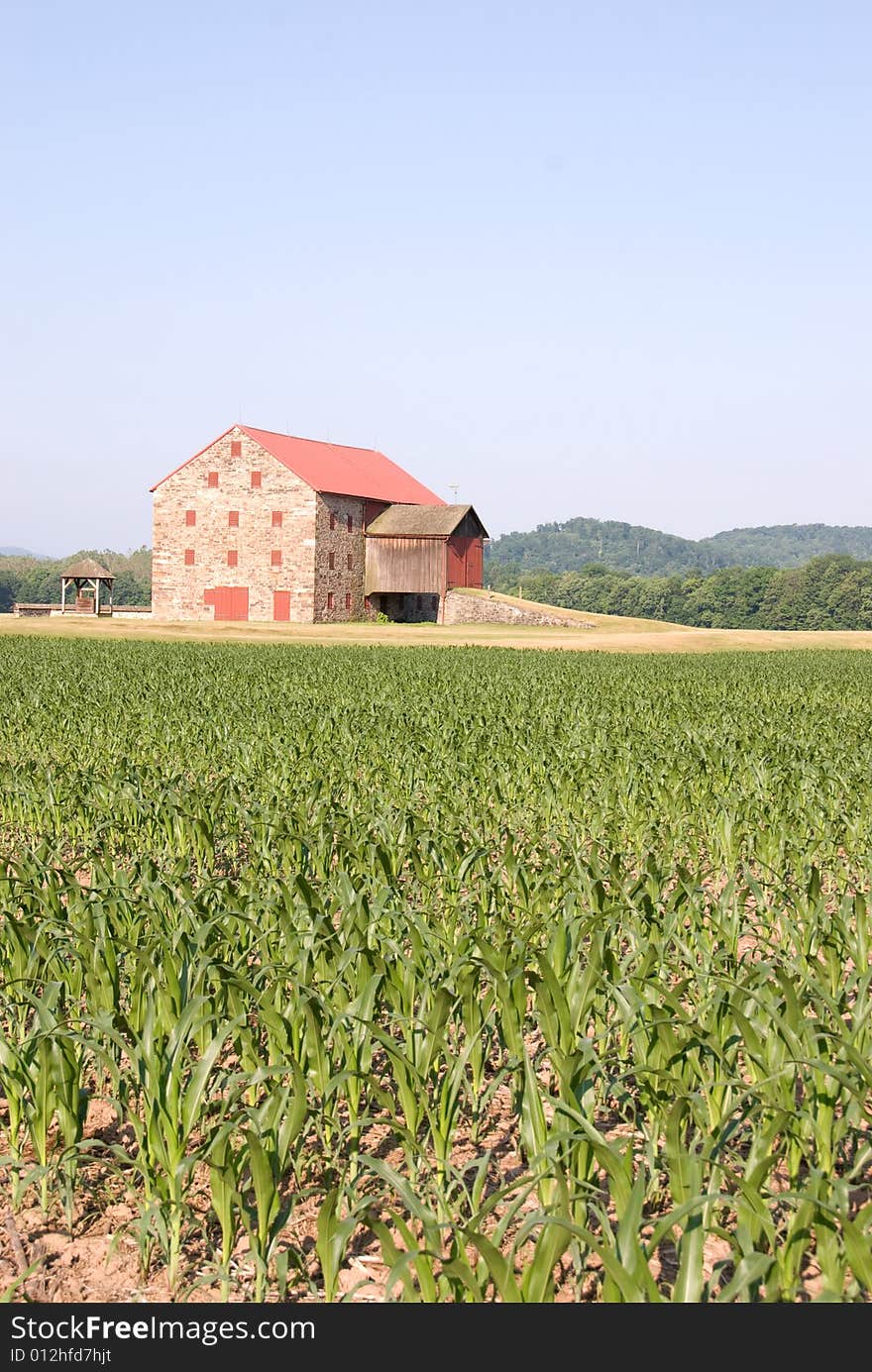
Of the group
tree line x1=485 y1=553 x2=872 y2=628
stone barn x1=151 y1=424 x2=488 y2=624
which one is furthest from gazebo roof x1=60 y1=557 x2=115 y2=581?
tree line x1=485 y1=553 x2=872 y2=628

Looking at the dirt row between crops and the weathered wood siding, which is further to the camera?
the weathered wood siding

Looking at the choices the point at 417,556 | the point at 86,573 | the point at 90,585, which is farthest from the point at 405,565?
the point at 90,585

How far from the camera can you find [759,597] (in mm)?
149625

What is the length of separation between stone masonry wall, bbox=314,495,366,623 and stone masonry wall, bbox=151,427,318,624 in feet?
2.35

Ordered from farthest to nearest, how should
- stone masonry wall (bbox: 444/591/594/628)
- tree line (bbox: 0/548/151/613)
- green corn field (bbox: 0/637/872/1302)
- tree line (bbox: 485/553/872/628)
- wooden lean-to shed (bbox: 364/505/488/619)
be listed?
tree line (bbox: 0/548/151/613), tree line (bbox: 485/553/872/628), wooden lean-to shed (bbox: 364/505/488/619), stone masonry wall (bbox: 444/591/594/628), green corn field (bbox: 0/637/872/1302)

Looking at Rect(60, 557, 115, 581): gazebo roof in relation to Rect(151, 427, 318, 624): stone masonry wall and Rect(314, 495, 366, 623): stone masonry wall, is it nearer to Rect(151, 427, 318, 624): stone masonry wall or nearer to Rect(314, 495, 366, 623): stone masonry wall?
Rect(151, 427, 318, 624): stone masonry wall

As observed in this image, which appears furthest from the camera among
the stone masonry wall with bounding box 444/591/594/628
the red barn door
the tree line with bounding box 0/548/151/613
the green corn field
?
the tree line with bounding box 0/548/151/613

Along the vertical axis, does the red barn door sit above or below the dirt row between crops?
above

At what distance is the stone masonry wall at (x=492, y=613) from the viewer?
68.9 m

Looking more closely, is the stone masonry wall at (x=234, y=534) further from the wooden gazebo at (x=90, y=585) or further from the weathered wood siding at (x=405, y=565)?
the weathered wood siding at (x=405, y=565)

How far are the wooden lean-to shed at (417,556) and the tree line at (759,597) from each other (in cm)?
7537

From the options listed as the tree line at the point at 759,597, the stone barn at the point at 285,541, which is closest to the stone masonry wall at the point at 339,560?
the stone barn at the point at 285,541

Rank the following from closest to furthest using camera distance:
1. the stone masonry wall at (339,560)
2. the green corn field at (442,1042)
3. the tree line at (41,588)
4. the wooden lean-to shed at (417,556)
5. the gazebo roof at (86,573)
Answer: the green corn field at (442,1042), the stone masonry wall at (339,560), the gazebo roof at (86,573), the wooden lean-to shed at (417,556), the tree line at (41,588)

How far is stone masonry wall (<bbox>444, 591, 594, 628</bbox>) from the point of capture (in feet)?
226
